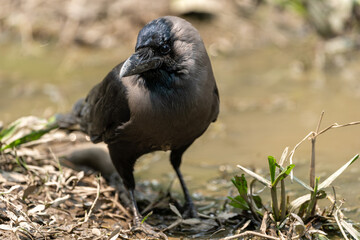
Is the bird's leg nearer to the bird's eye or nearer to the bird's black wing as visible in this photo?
the bird's black wing

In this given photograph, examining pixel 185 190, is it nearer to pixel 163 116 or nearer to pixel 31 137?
pixel 163 116

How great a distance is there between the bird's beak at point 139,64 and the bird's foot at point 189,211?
42.8 inches

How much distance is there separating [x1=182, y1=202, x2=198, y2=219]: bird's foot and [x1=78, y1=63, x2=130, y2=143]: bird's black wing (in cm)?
71

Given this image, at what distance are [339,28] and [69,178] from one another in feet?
15.5

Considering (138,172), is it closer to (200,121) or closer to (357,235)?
(200,121)

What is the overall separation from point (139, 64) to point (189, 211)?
45.3 inches

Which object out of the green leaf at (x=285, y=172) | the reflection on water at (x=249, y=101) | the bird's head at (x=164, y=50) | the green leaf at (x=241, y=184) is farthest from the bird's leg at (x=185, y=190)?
the green leaf at (x=285, y=172)

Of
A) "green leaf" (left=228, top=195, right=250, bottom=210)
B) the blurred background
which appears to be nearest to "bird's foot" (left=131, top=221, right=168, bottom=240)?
"green leaf" (left=228, top=195, right=250, bottom=210)

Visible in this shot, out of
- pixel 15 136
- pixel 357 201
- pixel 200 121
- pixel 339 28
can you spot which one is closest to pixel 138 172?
Answer: pixel 15 136

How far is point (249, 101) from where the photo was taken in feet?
20.0

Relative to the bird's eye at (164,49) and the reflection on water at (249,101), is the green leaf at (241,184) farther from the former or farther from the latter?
the bird's eye at (164,49)

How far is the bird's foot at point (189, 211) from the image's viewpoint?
3.76 meters

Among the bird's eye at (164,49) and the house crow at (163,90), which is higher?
the bird's eye at (164,49)

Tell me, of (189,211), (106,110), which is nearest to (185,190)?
(189,211)
